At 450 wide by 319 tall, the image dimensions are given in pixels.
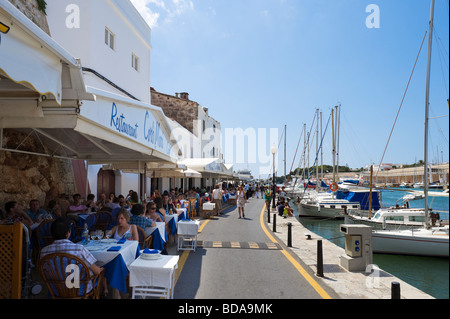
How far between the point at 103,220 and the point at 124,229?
106 inches

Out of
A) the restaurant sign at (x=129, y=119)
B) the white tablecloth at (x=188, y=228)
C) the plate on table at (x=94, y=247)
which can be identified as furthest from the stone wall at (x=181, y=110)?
the plate on table at (x=94, y=247)

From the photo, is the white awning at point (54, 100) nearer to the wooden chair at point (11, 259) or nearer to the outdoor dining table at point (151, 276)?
the wooden chair at point (11, 259)

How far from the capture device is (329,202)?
26438 mm

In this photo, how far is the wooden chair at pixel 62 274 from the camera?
13.0ft

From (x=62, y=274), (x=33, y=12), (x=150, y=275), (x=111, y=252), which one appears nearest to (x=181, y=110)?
(x=33, y=12)

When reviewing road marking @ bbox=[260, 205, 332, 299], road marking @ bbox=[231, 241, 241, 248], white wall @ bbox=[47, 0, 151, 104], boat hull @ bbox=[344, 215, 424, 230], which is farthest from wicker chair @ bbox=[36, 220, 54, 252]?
boat hull @ bbox=[344, 215, 424, 230]

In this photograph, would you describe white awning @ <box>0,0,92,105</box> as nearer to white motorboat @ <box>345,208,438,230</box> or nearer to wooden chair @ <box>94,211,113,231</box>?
wooden chair @ <box>94,211,113,231</box>

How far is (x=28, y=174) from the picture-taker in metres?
9.67

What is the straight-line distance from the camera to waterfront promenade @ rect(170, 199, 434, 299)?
5.35 metres

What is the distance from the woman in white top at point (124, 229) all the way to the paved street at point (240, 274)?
1.26m

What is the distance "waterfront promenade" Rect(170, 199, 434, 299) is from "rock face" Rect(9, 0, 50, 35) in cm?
947

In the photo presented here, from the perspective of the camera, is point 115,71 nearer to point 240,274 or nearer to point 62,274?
point 240,274

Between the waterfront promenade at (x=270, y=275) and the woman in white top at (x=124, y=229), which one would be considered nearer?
the waterfront promenade at (x=270, y=275)

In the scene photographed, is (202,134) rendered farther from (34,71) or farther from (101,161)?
(34,71)
